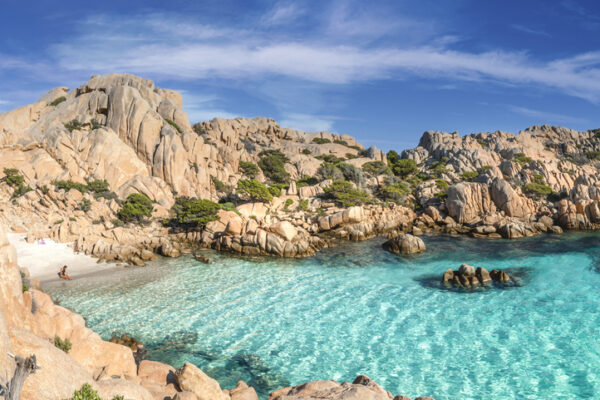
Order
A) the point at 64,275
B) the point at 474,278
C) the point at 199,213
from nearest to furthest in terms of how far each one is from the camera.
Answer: the point at 474,278
the point at 64,275
the point at 199,213

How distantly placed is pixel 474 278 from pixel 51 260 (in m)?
39.6

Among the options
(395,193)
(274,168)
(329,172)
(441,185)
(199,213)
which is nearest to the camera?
(199,213)

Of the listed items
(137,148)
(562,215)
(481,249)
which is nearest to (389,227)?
(481,249)

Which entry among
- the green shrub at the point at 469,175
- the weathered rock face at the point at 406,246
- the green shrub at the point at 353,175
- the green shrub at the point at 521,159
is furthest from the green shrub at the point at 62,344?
the green shrub at the point at 521,159

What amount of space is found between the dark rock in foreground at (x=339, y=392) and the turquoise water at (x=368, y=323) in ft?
11.5

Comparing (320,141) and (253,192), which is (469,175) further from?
(253,192)

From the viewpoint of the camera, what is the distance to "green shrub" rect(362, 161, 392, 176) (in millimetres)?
91756

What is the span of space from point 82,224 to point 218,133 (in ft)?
160

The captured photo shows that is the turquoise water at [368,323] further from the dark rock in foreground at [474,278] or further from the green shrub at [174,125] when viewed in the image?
the green shrub at [174,125]

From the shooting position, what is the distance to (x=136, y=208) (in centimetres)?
5038

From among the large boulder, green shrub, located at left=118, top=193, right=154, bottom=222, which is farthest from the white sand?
the large boulder

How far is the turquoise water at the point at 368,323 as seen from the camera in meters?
14.6

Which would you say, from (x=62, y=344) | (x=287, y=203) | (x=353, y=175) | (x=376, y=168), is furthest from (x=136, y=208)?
(x=376, y=168)

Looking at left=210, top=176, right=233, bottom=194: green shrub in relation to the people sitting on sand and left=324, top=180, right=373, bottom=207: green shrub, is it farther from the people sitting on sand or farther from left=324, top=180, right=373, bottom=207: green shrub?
the people sitting on sand
